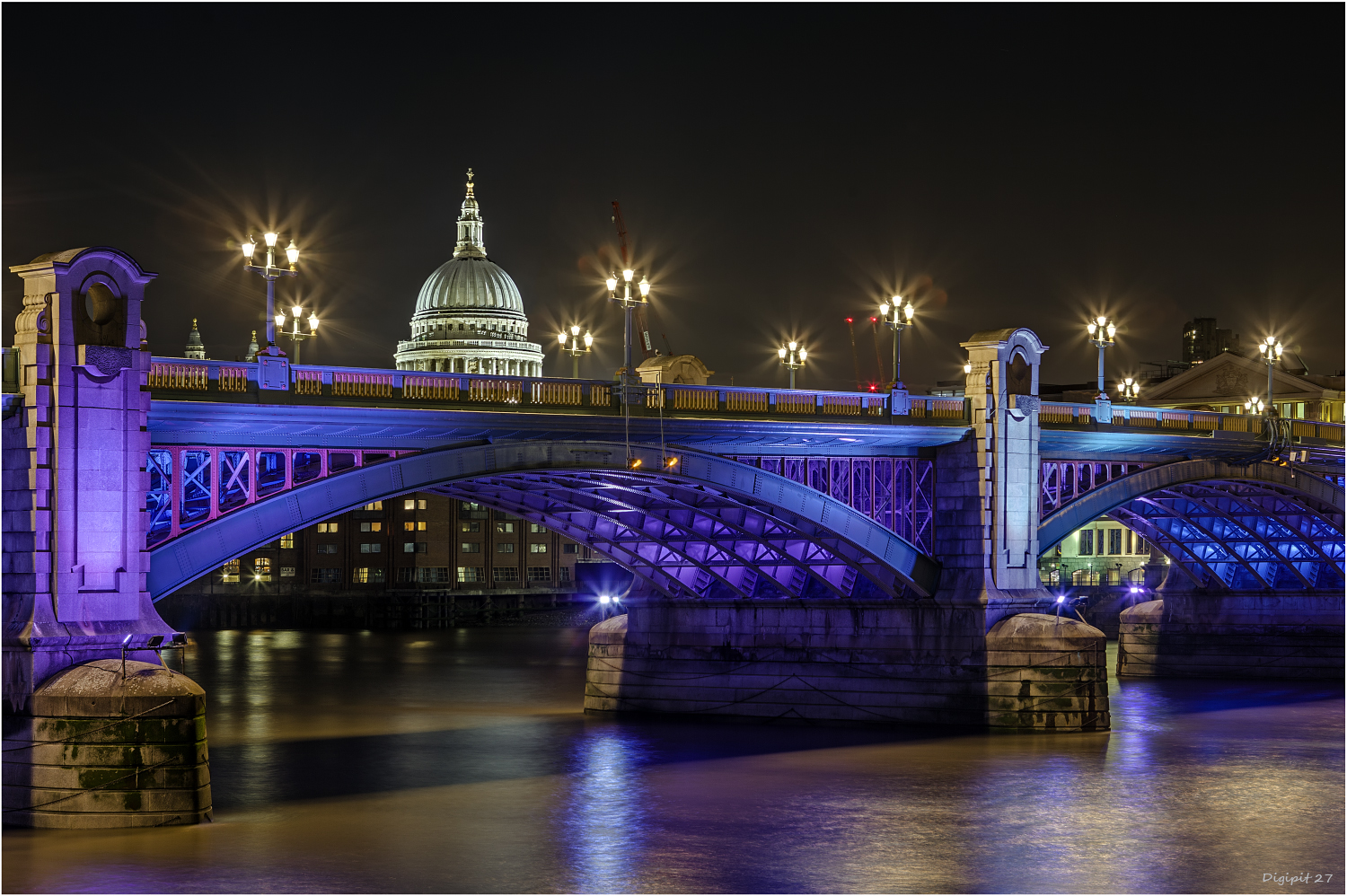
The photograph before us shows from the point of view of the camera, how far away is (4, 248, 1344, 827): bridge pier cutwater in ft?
105

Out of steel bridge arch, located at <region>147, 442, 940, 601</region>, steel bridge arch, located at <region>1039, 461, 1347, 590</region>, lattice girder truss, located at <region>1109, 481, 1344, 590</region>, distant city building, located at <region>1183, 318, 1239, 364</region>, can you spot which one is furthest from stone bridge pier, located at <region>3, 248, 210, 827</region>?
distant city building, located at <region>1183, 318, 1239, 364</region>

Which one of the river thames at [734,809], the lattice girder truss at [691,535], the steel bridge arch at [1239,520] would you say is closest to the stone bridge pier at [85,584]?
the river thames at [734,809]

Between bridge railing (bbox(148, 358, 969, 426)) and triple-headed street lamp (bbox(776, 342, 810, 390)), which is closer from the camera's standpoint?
bridge railing (bbox(148, 358, 969, 426))

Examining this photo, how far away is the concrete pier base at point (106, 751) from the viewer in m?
30.7

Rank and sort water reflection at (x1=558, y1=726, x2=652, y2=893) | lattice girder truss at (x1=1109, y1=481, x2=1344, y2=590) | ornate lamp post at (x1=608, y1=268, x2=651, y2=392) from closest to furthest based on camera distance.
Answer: water reflection at (x1=558, y1=726, x2=652, y2=893) → ornate lamp post at (x1=608, y1=268, x2=651, y2=392) → lattice girder truss at (x1=1109, y1=481, x2=1344, y2=590)

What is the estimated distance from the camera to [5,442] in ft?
106

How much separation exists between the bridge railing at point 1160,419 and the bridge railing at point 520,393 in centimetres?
527

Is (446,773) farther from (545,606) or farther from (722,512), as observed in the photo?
(545,606)

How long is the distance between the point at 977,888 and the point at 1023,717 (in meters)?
19.7

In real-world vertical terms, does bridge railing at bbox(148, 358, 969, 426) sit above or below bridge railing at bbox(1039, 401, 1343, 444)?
below

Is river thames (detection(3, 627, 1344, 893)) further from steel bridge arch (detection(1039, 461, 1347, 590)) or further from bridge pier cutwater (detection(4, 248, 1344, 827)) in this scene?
steel bridge arch (detection(1039, 461, 1347, 590))

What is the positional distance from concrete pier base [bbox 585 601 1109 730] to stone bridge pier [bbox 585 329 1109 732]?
38 millimetres

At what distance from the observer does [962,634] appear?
5059 centimetres

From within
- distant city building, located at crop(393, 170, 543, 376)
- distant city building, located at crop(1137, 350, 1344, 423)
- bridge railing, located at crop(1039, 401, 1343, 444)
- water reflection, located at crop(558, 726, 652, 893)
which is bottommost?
water reflection, located at crop(558, 726, 652, 893)
